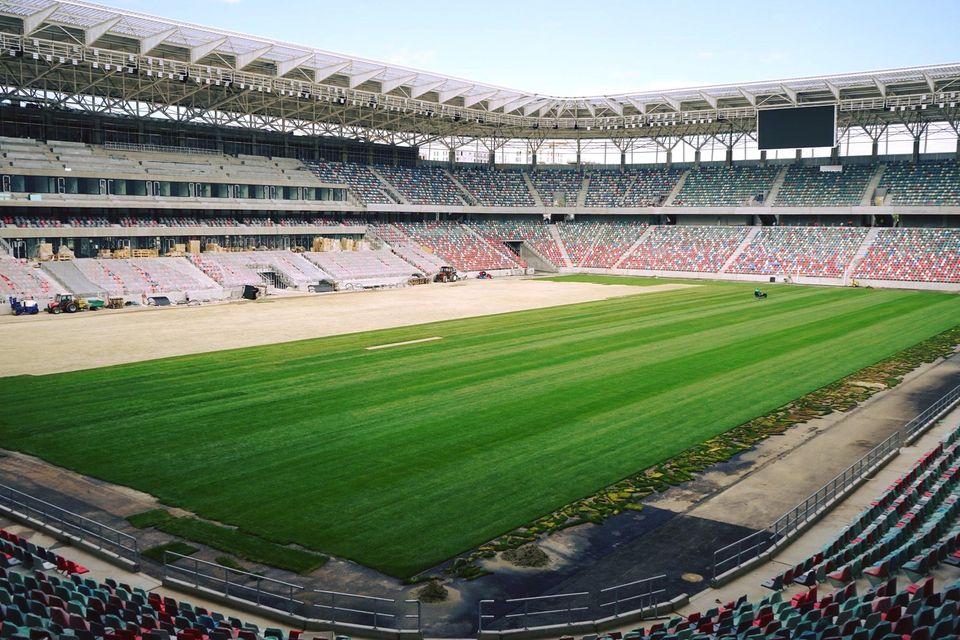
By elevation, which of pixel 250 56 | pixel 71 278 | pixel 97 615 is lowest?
pixel 97 615

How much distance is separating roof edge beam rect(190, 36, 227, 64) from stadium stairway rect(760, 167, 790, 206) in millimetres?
57775

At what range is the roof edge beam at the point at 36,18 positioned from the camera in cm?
4744

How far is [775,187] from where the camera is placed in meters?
85.9

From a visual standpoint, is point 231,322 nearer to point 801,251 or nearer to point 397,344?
point 397,344

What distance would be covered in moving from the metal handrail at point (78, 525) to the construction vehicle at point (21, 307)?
3547cm

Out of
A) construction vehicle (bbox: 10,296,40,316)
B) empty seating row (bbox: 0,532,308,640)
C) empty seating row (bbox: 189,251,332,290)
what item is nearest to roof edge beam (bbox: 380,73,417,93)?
empty seating row (bbox: 189,251,332,290)

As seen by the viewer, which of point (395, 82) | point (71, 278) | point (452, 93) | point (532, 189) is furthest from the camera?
point (532, 189)

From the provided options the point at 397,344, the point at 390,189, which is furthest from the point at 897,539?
the point at 390,189

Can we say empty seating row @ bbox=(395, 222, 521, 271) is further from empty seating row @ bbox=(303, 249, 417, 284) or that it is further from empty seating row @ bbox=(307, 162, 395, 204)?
empty seating row @ bbox=(303, 249, 417, 284)

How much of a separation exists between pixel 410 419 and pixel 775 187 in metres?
73.2

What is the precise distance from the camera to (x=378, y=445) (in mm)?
21422

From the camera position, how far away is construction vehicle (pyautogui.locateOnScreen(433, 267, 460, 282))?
76.1m

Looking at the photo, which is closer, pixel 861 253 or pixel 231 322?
pixel 231 322

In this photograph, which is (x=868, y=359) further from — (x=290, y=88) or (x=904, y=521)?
(x=290, y=88)
